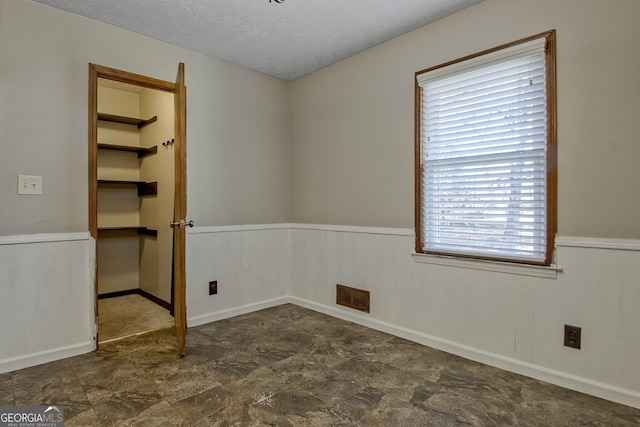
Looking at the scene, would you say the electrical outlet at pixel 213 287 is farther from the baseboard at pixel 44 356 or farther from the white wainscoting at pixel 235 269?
the baseboard at pixel 44 356

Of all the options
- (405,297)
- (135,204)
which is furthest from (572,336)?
(135,204)

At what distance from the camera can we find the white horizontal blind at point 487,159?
2172 millimetres

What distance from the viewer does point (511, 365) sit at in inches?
88.6

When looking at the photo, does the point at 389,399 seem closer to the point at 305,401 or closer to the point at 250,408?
the point at 305,401

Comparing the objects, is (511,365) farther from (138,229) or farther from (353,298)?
(138,229)

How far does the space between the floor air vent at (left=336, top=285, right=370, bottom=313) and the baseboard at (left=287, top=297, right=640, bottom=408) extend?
8cm

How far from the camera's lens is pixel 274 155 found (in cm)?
380

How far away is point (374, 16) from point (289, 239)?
7.49 ft

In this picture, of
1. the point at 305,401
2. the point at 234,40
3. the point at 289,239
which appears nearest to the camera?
the point at 305,401

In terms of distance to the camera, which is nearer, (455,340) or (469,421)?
(469,421)

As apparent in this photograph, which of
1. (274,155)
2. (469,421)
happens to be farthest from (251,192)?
(469,421)

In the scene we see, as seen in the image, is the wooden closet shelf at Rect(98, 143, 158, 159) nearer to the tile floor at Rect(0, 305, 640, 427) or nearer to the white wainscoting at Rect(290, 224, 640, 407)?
the tile floor at Rect(0, 305, 640, 427)

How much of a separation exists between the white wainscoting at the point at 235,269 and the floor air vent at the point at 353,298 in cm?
76

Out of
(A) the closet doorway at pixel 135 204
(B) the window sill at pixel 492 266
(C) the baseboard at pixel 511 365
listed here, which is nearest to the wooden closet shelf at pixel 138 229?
(A) the closet doorway at pixel 135 204
